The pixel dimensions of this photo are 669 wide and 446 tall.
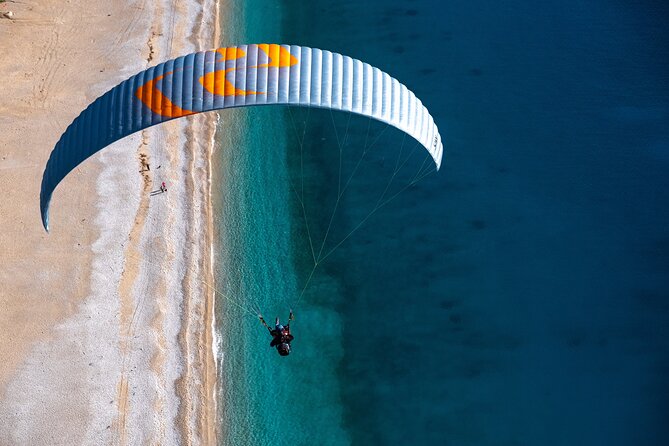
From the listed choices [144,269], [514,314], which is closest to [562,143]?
[514,314]

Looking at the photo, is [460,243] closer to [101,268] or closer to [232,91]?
[101,268]

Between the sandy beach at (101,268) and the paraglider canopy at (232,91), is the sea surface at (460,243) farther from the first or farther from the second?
the paraglider canopy at (232,91)

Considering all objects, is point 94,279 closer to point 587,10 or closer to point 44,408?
point 44,408

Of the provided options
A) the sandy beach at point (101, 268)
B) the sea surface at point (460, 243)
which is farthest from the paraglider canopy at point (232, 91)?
the sea surface at point (460, 243)

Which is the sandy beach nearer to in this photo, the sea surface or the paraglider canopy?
the sea surface

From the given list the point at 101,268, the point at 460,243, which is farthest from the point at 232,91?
the point at 460,243
